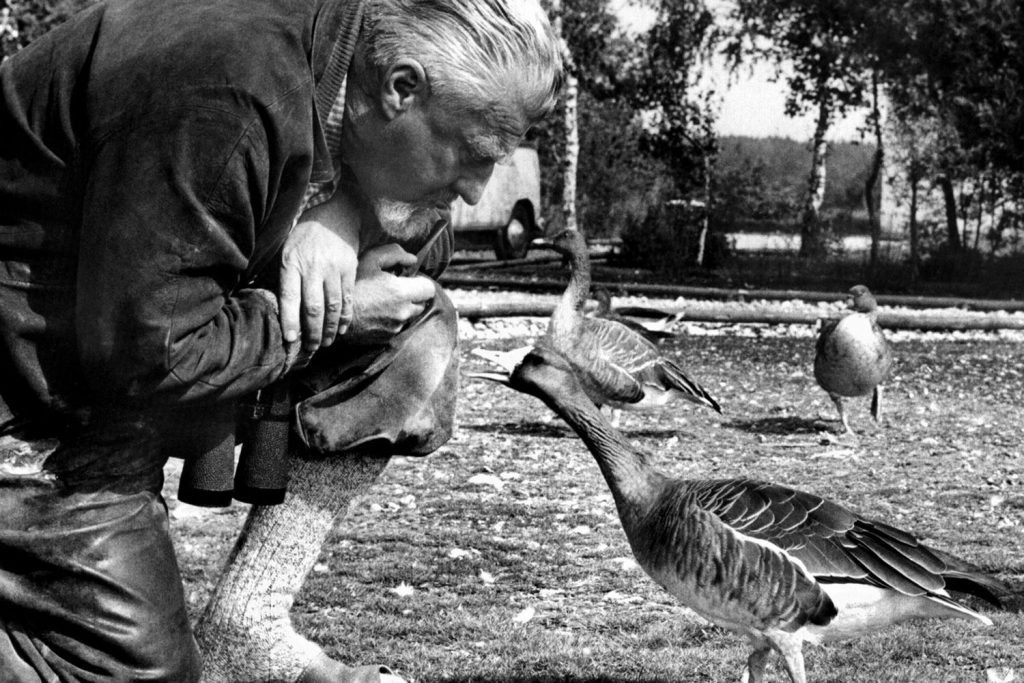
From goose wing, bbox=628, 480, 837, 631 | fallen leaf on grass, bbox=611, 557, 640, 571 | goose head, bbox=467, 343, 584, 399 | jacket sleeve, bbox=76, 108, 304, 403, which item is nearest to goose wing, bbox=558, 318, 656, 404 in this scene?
fallen leaf on grass, bbox=611, 557, 640, 571

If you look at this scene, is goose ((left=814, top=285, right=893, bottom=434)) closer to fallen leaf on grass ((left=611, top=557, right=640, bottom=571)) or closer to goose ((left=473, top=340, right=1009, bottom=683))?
fallen leaf on grass ((left=611, top=557, right=640, bottom=571))

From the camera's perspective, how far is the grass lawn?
14.8 ft

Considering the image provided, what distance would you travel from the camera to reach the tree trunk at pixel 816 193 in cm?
2522

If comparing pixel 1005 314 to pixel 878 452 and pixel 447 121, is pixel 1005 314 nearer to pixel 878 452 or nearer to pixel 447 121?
pixel 878 452

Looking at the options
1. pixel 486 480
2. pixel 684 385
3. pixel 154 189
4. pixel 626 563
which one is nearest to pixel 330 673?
pixel 154 189

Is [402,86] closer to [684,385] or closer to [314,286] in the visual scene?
[314,286]

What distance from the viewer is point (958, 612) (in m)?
4.26

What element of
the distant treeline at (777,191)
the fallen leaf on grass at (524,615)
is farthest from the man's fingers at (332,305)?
the distant treeline at (777,191)

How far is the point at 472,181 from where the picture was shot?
2217mm

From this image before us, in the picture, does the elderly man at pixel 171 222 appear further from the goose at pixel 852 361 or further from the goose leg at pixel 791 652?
the goose at pixel 852 361

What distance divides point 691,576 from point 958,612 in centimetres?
92

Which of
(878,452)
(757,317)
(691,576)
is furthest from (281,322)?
(757,317)

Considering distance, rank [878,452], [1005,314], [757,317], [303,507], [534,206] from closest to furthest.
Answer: [303,507] → [878,452] → [757,317] → [1005,314] → [534,206]

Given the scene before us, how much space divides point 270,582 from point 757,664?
2034mm
